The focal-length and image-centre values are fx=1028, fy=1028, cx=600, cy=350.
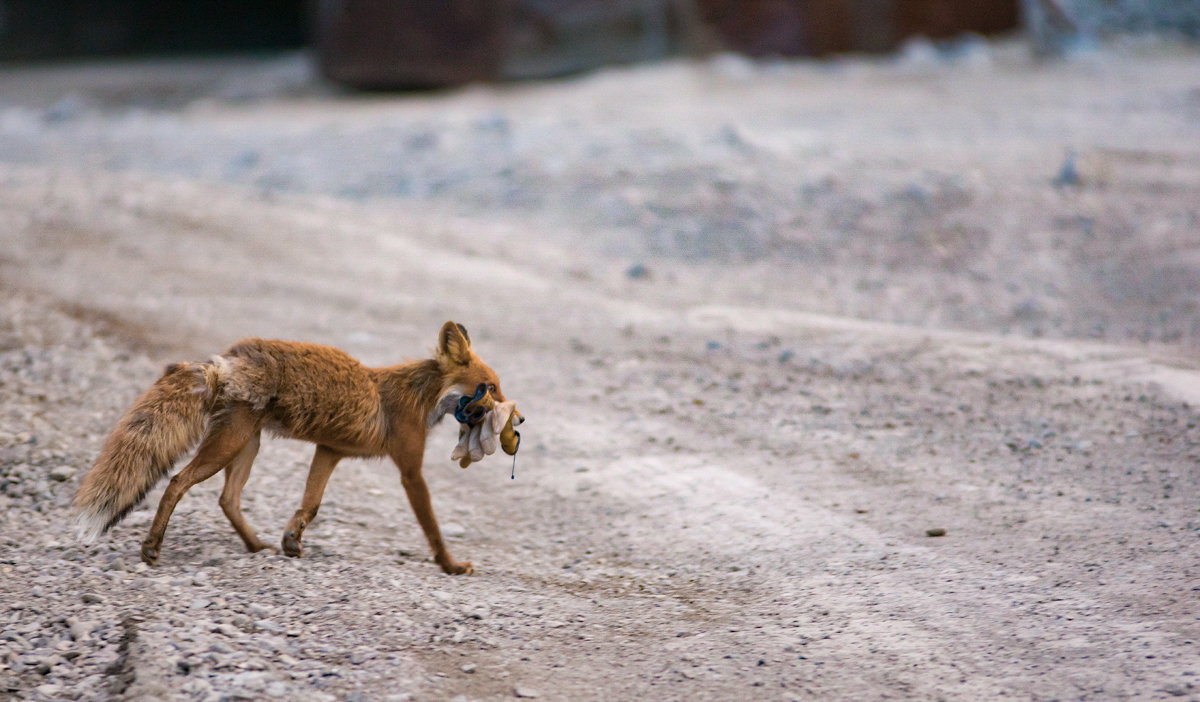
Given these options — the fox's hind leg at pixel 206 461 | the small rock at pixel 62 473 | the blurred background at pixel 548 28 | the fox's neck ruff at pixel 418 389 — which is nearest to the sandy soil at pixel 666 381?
the small rock at pixel 62 473

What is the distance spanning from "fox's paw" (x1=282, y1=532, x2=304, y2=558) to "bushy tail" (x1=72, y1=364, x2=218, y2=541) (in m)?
0.52

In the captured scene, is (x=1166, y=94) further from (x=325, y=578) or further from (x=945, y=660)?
(x=325, y=578)

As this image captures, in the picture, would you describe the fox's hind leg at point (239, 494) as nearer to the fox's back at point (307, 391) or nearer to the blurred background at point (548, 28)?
the fox's back at point (307, 391)

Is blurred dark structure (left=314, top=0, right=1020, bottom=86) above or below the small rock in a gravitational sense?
above

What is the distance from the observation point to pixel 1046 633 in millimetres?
3355

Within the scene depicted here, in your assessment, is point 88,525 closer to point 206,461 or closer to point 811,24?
point 206,461

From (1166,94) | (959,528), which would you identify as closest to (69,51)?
(1166,94)

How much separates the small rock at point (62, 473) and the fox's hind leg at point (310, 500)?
1.08 meters

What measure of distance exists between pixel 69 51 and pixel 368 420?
17173mm

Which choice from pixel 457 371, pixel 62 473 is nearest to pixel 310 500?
pixel 457 371

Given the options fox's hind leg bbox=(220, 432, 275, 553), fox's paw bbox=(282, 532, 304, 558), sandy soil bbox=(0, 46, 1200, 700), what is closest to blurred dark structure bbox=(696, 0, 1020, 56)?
sandy soil bbox=(0, 46, 1200, 700)

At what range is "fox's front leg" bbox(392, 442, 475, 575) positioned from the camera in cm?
388

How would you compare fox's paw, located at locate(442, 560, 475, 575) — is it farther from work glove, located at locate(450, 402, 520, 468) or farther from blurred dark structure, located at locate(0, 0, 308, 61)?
blurred dark structure, located at locate(0, 0, 308, 61)

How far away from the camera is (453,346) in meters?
3.88
